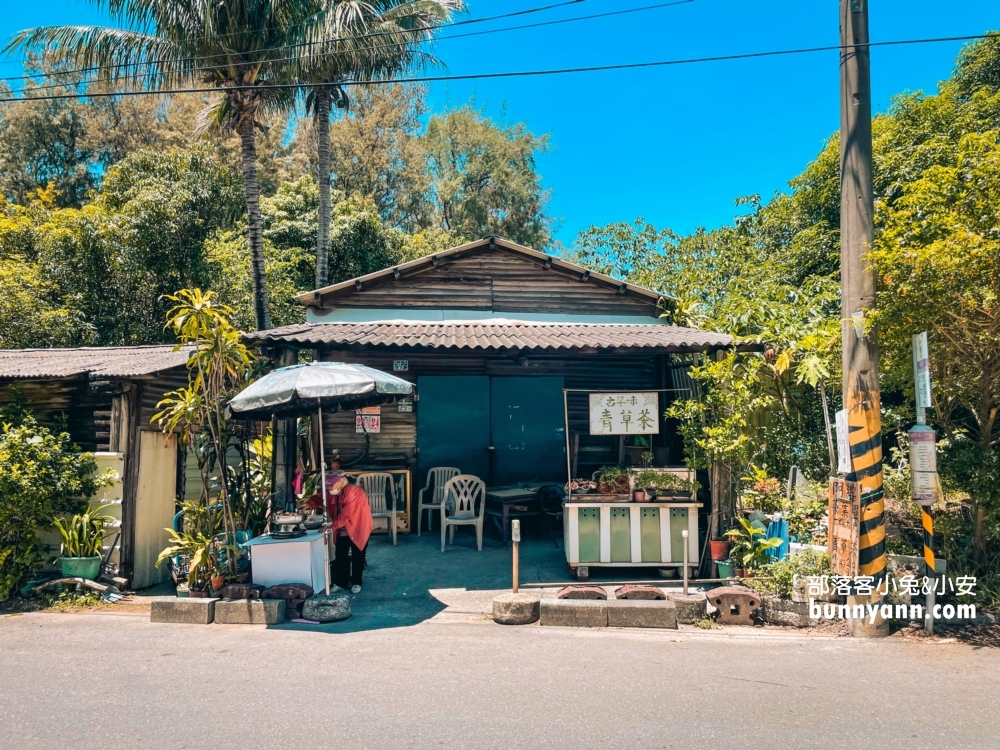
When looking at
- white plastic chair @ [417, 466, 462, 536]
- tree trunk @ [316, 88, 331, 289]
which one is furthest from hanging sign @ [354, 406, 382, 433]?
tree trunk @ [316, 88, 331, 289]

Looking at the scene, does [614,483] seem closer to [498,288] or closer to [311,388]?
[311,388]

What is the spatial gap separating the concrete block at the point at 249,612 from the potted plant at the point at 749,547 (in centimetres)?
535

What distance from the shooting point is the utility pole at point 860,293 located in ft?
23.1

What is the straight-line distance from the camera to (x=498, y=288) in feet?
41.6

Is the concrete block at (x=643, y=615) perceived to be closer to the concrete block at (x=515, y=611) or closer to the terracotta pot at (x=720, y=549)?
the concrete block at (x=515, y=611)

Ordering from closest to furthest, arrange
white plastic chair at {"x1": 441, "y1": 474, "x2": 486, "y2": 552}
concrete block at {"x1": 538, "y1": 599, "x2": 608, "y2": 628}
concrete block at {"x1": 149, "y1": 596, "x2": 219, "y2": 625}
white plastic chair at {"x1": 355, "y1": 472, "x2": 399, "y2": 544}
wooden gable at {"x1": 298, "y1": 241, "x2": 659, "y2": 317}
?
1. concrete block at {"x1": 538, "y1": 599, "x2": 608, "y2": 628}
2. concrete block at {"x1": 149, "y1": 596, "x2": 219, "y2": 625}
3. white plastic chair at {"x1": 441, "y1": 474, "x2": 486, "y2": 552}
4. white plastic chair at {"x1": 355, "y1": 472, "x2": 399, "y2": 544}
5. wooden gable at {"x1": 298, "y1": 241, "x2": 659, "y2": 317}

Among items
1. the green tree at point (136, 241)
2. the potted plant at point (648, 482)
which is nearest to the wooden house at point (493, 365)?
the potted plant at point (648, 482)

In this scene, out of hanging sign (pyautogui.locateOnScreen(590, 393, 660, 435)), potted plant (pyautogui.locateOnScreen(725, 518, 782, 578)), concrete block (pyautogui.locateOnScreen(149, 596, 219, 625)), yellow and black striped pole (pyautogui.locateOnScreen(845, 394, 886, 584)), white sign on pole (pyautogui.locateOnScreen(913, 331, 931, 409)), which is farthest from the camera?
hanging sign (pyautogui.locateOnScreen(590, 393, 660, 435))

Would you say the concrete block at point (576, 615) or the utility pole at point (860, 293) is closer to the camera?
the utility pole at point (860, 293)

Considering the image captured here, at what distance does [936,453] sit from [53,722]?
326 inches

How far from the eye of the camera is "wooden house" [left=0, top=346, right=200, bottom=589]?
8.81 meters

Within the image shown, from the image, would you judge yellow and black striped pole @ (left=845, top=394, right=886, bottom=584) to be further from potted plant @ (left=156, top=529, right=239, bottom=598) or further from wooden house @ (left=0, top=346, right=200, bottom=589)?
wooden house @ (left=0, top=346, right=200, bottom=589)

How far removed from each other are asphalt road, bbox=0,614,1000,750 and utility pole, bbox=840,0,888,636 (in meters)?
1.15

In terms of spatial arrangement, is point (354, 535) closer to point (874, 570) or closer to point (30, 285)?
point (874, 570)
